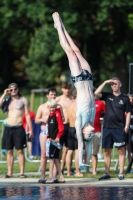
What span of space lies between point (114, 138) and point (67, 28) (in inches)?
869

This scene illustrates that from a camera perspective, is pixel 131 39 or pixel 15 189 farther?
pixel 131 39

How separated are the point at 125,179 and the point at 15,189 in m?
2.64

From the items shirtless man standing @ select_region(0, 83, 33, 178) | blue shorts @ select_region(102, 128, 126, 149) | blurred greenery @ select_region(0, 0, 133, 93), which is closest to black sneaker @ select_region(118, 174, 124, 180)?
blue shorts @ select_region(102, 128, 126, 149)

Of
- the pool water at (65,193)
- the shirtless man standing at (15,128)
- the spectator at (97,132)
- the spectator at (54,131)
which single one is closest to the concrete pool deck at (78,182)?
the spectator at (54,131)

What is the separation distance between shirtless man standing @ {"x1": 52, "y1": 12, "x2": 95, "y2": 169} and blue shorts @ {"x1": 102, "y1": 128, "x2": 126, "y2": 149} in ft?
7.78

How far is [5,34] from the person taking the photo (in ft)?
138

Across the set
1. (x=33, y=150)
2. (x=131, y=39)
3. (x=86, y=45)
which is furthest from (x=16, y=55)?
(x=33, y=150)

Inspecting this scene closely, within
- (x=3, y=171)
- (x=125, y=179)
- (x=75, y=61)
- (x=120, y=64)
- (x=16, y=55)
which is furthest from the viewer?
(x=16, y=55)

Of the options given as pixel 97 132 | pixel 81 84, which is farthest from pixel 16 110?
pixel 81 84

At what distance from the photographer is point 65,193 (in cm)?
1264

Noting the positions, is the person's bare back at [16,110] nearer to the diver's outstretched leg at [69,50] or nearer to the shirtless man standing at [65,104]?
the shirtless man standing at [65,104]

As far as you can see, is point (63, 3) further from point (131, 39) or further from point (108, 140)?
point (108, 140)

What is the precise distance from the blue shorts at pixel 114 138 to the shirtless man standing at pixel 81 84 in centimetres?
237

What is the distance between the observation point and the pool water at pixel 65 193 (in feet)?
39.7
